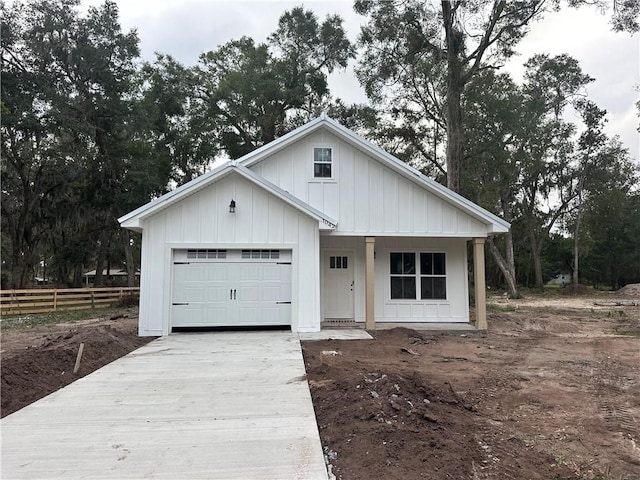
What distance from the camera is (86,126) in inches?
818

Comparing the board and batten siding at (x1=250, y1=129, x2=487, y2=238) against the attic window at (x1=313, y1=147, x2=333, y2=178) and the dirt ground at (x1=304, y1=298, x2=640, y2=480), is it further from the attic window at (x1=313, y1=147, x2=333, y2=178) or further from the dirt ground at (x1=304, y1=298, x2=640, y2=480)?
the dirt ground at (x1=304, y1=298, x2=640, y2=480)

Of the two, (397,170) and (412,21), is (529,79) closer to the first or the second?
(412,21)

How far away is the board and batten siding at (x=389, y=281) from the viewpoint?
12.1 metres

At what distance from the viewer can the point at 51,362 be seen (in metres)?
6.56

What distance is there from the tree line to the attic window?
9176 millimetres

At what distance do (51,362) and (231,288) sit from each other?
4204mm

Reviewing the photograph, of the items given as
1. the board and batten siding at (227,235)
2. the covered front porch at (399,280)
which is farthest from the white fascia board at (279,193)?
the covered front porch at (399,280)

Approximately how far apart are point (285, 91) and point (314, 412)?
25.0m

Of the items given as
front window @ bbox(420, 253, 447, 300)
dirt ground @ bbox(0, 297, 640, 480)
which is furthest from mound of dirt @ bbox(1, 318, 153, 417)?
front window @ bbox(420, 253, 447, 300)

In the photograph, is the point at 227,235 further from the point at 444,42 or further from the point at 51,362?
the point at 444,42

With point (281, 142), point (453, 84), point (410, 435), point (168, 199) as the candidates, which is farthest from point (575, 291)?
point (410, 435)

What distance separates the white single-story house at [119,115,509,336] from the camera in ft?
32.8

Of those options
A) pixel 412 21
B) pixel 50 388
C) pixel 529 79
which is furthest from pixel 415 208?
pixel 529 79

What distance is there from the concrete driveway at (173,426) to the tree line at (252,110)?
1498cm
